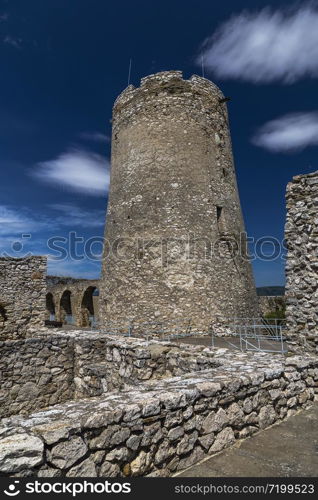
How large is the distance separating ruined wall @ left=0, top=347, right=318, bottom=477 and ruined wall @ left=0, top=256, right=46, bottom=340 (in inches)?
255

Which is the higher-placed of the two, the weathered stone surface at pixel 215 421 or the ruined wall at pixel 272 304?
the ruined wall at pixel 272 304

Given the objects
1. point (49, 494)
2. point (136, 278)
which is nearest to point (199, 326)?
point (136, 278)

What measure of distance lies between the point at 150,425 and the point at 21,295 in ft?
23.6

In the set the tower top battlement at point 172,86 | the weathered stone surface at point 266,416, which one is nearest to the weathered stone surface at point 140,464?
the weathered stone surface at point 266,416

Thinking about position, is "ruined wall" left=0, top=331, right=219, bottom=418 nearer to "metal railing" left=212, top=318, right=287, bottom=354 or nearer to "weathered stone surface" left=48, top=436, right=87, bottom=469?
"metal railing" left=212, top=318, right=287, bottom=354

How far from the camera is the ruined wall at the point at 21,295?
28.6 feet

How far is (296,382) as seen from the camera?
14.0 ft

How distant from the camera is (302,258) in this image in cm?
537

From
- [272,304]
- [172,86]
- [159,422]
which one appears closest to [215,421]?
[159,422]

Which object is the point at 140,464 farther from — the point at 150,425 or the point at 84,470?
the point at 84,470

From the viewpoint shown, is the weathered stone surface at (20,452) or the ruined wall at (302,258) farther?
the ruined wall at (302,258)

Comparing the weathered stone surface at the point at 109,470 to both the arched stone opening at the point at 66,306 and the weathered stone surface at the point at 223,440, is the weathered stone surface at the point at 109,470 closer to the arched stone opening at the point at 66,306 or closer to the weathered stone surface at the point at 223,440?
the weathered stone surface at the point at 223,440

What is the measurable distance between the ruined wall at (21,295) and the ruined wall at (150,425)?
6.48 meters

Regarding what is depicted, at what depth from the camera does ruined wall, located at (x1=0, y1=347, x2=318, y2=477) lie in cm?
215
